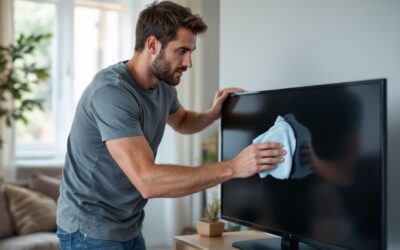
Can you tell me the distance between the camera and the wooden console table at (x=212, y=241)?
6.52ft

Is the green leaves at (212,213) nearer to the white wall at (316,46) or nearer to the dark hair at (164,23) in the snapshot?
the white wall at (316,46)

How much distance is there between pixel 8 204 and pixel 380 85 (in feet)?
9.42

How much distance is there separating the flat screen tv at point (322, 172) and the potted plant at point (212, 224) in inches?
6.1

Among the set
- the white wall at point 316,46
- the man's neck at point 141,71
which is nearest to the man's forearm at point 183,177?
the man's neck at point 141,71

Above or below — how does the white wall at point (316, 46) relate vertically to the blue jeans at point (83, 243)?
above

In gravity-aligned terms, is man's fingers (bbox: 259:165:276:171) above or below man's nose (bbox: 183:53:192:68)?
below

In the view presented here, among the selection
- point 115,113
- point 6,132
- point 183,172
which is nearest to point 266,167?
point 183,172

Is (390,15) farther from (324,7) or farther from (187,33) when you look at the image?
(187,33)

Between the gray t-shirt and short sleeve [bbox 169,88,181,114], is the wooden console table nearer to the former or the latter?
the gray t-shirt

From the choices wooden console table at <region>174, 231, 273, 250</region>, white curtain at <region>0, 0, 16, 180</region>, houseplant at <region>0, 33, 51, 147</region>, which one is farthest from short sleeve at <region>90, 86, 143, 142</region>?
white curtain at <region>0, 0, 16, 180</region>

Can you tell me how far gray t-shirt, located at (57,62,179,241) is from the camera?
1.73 metres

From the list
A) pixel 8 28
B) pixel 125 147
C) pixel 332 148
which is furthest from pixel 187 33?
pixel 8 28

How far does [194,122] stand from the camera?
2.30 metres

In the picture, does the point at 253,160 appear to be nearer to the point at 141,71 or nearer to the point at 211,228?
the point at 141,71
